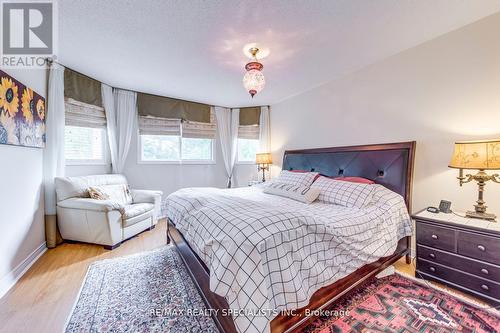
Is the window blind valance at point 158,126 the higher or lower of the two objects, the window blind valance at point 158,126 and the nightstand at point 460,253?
the higher

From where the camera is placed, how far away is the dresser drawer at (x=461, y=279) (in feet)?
5.43

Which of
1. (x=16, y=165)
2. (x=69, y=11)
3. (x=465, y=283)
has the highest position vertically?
(x=69, y=11)

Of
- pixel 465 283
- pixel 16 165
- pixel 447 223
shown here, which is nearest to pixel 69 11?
pixel 16 165

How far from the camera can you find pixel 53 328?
147 centimetres

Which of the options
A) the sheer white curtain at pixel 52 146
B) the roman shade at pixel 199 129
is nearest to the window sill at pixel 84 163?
the sheer white curtain at pixel 52 146

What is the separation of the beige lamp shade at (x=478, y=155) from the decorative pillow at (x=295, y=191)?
130cm

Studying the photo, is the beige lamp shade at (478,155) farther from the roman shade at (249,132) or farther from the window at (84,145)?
the window at (84,145)

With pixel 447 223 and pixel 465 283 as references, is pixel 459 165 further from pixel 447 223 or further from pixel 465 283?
pixel 465 283

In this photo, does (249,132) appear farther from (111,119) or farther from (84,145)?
(84,145)

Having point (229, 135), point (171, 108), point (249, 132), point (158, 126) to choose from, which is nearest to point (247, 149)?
point (249, 132)

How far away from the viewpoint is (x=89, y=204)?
8.80 feet

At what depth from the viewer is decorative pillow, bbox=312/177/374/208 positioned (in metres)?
2.17

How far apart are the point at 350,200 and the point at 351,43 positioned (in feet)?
5.71

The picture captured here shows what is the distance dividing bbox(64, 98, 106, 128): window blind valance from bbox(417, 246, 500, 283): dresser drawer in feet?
15.8
